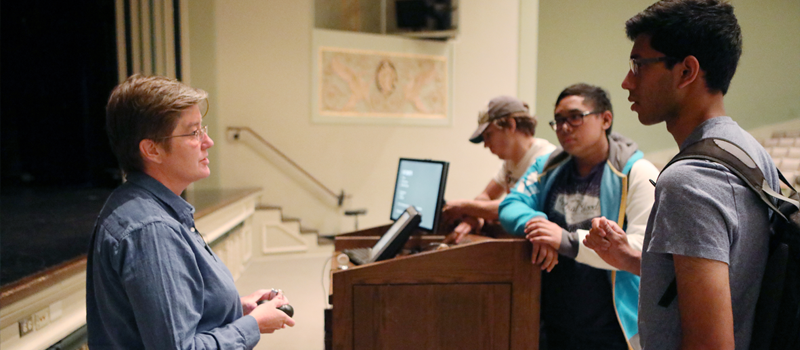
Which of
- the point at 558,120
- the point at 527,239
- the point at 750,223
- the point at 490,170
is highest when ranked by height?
the point at 558,120

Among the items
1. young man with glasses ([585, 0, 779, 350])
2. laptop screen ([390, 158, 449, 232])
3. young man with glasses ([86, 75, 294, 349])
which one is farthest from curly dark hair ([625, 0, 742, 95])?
laptop screen ([390, 158, 449, 232])

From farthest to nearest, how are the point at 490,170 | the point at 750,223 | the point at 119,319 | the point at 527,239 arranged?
1. the point at 490,170
2. the point at 527,239
3. the point at 119,319
4. the point at 750,223

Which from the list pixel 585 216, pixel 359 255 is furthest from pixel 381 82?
pixel 585 216

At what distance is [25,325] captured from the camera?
4.21 feet

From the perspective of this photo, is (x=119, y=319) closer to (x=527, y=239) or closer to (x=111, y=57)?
(x=527, y=239)

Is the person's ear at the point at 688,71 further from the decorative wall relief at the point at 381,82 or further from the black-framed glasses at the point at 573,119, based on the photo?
the decorative wall relief at the point at 381,82

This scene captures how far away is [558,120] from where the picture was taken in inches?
61.9

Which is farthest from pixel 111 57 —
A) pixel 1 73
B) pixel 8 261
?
pixel 8 261

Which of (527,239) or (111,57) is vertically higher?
(111,57)

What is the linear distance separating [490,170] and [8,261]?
5.72m

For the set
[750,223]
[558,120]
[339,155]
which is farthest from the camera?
[339,155]

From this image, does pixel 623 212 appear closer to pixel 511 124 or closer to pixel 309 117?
pixel 511 124

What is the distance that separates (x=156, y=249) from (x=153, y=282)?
6cm

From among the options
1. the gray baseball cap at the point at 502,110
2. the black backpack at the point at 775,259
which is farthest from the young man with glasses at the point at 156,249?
the gray baseball cap at the point at 502,110
